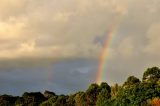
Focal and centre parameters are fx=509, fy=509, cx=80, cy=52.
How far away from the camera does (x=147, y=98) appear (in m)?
147

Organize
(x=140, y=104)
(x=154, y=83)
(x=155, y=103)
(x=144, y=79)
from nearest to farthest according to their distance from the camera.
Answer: (x=155, y=103), (x=140, y=104), (x=154, y=83), (x=144, y=79)

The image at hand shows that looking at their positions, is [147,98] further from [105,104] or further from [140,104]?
[105,104]

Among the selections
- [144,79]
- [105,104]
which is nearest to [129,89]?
[105,104]

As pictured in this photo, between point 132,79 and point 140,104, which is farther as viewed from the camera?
point 132,79

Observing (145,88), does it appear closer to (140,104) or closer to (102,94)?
(140,104)

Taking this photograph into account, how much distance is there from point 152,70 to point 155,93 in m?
40.3

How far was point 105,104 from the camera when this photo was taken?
6447 inches

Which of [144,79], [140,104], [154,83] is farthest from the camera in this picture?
[144,79]

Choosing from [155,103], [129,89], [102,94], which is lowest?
[155,103]

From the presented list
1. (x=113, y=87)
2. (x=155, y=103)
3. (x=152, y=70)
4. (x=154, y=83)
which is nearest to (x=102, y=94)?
(x=113, y=87)

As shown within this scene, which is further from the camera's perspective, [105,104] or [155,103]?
[105,104]

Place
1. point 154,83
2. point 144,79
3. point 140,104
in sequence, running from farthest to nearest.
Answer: point 144,79 < point 154,83 < point 140,104

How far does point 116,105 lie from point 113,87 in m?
36.3

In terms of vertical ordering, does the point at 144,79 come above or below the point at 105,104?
above
